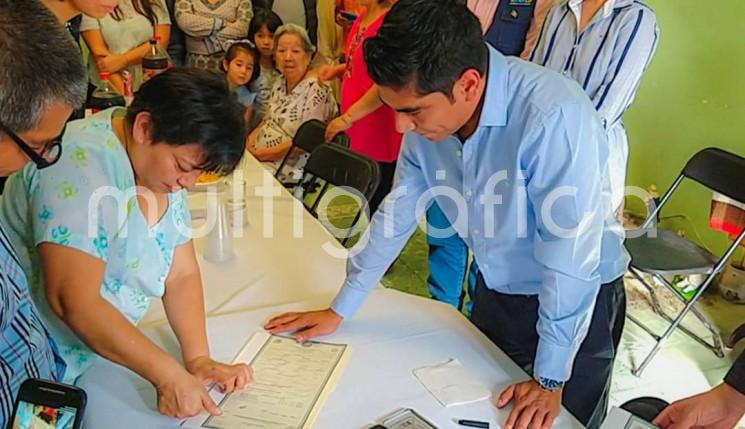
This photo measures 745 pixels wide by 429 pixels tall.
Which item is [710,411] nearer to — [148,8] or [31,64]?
[31,64]

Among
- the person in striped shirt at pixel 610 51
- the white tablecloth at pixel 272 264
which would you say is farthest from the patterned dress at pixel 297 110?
the person in striped shirt at pixel 610 51

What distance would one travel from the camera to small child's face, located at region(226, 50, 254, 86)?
3496 mm

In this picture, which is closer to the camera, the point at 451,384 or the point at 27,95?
the point at 27,95

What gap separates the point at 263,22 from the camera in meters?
3.61

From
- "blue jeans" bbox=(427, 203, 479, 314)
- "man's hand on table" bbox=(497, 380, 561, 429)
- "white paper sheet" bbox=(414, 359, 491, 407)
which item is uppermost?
"man's hand on table" bbox=(497, 380, 561, 429)

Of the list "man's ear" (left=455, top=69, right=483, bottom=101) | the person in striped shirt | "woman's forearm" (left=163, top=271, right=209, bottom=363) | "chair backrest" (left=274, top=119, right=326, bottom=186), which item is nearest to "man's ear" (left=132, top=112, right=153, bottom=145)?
"woman's forearm" (left=163, top=271, right=209, bottom=363)

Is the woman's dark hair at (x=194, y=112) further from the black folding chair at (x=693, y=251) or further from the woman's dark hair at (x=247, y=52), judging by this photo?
the woman's dark hair at (x=247, y=52)

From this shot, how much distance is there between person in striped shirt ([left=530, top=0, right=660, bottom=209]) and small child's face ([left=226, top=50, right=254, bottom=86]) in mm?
1840

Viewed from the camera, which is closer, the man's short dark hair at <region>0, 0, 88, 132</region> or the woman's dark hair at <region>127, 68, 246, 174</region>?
the man's short dark hair at <region>0, 0, 88, 132</region>

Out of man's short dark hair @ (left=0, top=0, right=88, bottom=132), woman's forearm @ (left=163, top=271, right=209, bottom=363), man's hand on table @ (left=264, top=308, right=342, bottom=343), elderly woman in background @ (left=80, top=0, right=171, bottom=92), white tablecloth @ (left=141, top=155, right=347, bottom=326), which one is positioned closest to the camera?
man's short dark hair @ (left=0, top=0, right=88, bottom=132)

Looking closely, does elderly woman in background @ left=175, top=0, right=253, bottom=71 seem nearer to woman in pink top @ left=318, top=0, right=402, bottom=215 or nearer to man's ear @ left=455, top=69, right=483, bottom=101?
woman in pink top @ left=318, top=0, right=402, bottom=215

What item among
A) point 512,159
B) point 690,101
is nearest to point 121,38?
point 690,101

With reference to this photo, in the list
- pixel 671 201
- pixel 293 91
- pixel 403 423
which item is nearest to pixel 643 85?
pixel 671 201

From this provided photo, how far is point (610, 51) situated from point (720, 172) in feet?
2.58
